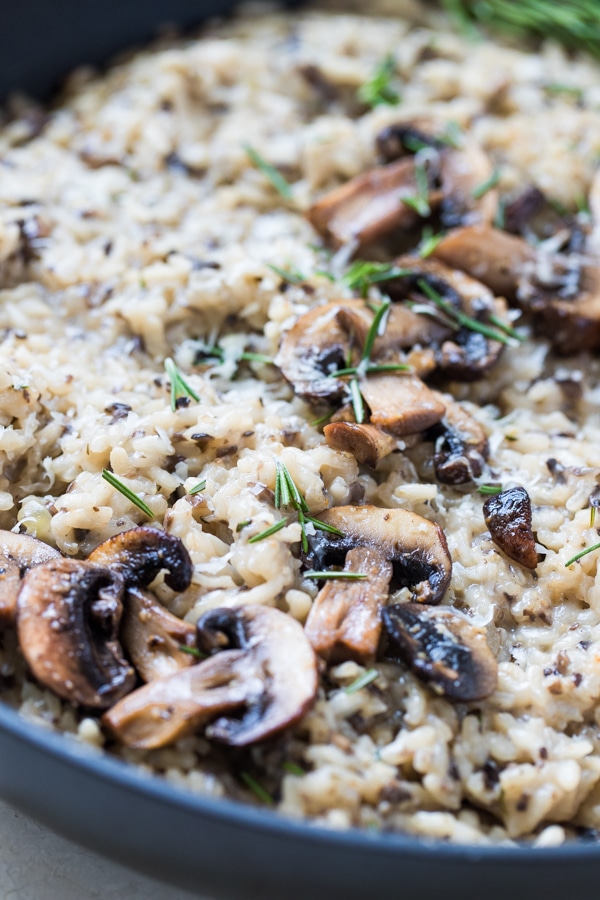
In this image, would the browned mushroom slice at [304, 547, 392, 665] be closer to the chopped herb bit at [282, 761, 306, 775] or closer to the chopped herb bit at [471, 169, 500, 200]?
the chopped herb bit at [282, 761, 306, 775]

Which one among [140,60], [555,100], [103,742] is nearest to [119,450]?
[103,742]

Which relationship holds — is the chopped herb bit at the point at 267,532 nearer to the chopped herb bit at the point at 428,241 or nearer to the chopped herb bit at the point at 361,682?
the chopped herb bit at the point at 361,682

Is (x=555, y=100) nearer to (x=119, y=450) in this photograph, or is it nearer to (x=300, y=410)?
(x=300, y=410)

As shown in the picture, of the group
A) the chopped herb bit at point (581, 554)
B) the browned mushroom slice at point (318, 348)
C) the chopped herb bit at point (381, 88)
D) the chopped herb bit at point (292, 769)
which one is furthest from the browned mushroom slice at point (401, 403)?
the chopped herb bit at point (381, 88)

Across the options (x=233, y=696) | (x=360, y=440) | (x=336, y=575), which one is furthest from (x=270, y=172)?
(x=233, y=696)

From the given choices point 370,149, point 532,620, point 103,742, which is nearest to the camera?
point 103,742

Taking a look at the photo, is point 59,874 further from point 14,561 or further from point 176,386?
point 176,386

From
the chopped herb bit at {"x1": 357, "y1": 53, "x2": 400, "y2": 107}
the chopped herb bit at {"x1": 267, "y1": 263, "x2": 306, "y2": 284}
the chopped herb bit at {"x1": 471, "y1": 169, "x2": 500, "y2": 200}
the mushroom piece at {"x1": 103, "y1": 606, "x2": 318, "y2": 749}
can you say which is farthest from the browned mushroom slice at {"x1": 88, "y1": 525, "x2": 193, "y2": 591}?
the chopped herb bit at {"x1": 357, "y1": 53, "x2": 400, "y2": 107}
